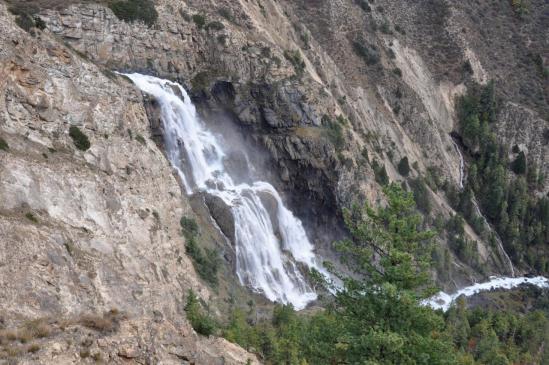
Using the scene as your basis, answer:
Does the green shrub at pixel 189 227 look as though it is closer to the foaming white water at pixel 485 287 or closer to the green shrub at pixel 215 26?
the green shrub at pixel 215 26

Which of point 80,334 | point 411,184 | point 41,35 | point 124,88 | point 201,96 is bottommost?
point 411,184

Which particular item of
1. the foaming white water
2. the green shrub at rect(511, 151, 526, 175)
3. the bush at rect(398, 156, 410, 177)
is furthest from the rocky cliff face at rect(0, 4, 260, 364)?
the green shrub at rect(511, 151, 526, 175)

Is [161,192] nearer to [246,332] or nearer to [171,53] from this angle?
[246,332]

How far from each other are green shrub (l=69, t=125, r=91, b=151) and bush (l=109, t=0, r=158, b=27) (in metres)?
22.0

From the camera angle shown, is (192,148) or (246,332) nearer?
(246,332)

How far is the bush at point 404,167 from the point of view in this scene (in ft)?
277

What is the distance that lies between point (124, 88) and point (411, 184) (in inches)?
1854

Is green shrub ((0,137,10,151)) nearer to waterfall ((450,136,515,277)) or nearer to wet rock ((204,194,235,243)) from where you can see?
wet rock ((204,194,235,243))

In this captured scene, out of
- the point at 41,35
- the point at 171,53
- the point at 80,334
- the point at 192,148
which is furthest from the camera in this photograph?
the point at 171,53

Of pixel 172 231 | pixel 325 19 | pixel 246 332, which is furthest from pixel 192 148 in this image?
pixel 325 19

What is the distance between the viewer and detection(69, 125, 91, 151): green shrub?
39938 mm

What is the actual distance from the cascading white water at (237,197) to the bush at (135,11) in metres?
6.08

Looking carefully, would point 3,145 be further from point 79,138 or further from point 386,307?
point 386,307

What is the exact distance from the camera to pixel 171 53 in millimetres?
63531
